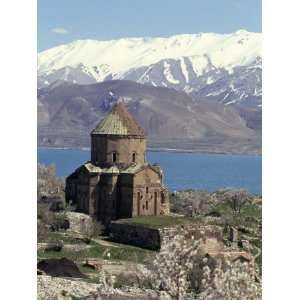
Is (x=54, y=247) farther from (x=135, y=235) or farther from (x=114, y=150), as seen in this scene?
(x=114, y=150)

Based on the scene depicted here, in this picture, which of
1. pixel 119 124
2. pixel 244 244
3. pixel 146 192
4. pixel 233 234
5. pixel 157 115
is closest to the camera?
pixel 244 244

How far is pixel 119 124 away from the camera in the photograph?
16.7m

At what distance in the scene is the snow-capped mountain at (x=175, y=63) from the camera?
40.7ft

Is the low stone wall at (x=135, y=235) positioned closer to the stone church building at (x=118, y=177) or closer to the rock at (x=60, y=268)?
the stone church building at (x=118, y=177)

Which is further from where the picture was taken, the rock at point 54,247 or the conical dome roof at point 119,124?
the conical dome roof at point 119,124

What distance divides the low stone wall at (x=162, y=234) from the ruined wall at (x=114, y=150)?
1445 mm

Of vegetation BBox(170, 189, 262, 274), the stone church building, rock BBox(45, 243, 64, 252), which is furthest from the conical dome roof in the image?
rock BBox(45, 243, 64, 252)

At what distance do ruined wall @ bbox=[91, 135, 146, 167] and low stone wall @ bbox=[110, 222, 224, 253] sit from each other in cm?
145

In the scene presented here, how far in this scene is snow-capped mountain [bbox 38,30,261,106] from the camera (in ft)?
40.7

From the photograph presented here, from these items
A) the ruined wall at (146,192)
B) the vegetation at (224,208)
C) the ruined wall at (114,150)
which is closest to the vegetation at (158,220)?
the ruined wall at (146,192)

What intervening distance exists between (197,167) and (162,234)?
117 cm

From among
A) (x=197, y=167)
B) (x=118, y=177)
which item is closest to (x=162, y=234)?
(x=197, y=167)

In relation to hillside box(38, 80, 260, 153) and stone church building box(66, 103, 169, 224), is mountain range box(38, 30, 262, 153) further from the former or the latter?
stone church building box(66, 103, 169, 224)

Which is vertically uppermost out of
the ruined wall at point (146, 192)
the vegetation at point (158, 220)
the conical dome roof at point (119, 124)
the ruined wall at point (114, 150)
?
the conical dome roof at point (119, 124)
